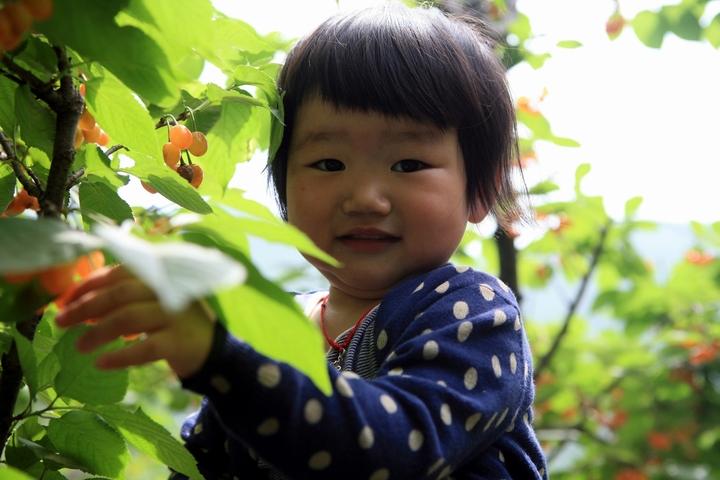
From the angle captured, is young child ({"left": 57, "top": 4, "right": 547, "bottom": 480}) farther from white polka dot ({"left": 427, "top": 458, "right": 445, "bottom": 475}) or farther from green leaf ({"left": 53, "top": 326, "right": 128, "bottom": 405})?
green leaf ({"left": 53, "top": 326, "right": 128, "bottom": 405})

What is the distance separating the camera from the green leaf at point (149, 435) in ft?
2.40

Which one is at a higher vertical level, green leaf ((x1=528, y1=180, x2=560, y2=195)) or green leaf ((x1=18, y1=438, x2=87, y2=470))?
green leaf ((x1=18, y1=438, x2=87, y2=470))

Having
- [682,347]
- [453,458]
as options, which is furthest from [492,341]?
[682,347]

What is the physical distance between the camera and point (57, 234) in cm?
42

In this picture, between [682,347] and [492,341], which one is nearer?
[492,341]

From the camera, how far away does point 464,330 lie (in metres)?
0.81

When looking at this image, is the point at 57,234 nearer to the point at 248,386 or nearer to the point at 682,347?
Result: the point at 248,386

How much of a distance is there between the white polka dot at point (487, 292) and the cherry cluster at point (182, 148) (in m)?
0.38

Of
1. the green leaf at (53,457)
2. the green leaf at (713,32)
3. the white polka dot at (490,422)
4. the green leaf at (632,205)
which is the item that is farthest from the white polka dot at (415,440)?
the green leaf at (632,205)

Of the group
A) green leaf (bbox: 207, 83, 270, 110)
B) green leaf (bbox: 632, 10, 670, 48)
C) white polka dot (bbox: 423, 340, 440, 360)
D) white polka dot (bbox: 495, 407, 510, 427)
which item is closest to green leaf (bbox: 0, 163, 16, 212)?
green leaf (bbox: 207, 83, 270, 110)

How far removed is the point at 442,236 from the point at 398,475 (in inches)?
17.4

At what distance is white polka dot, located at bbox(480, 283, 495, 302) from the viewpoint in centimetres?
90

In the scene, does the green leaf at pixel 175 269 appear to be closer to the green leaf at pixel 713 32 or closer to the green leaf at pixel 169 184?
the green leaf at pixel 169 184

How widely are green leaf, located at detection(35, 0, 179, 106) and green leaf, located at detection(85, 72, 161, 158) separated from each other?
100mm
